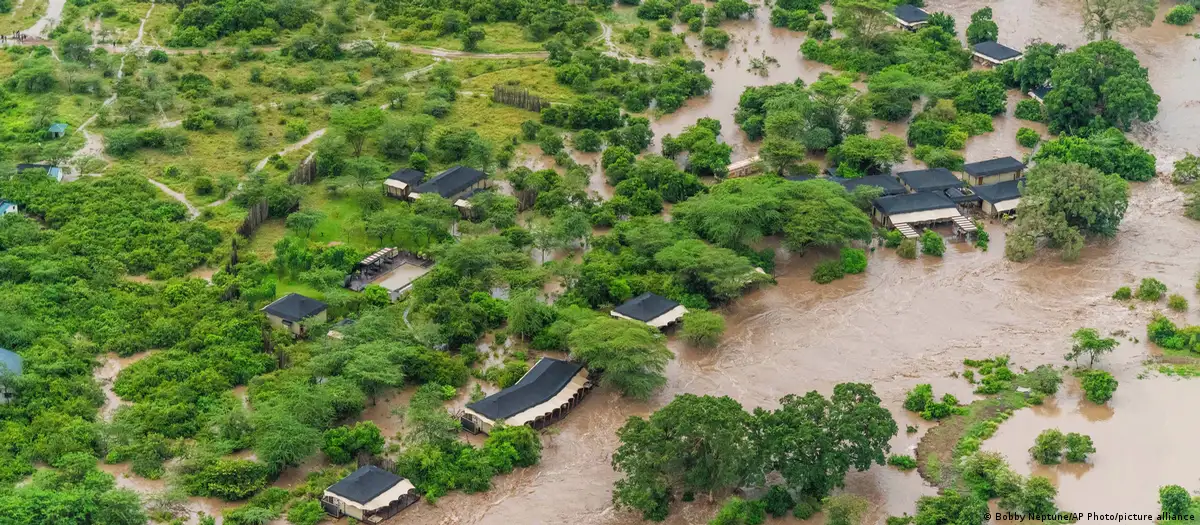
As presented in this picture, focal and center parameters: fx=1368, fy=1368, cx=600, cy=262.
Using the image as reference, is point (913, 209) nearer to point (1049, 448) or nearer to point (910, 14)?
point (1049, 448)

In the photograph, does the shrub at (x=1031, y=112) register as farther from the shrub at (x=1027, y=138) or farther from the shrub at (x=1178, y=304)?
the shrub at (x=1178, y=304)

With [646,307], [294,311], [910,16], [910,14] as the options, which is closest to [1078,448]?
[646,307]

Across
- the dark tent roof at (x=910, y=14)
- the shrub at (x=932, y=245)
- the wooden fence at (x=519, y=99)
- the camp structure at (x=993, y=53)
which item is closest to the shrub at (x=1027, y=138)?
the camp structure at (x=993, y=53)

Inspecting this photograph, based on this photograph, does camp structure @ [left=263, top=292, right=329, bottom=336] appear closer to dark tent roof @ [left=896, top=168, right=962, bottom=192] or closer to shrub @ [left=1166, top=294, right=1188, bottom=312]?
dark tent roof @ [left=896, top=168, right=962, bottom=192]

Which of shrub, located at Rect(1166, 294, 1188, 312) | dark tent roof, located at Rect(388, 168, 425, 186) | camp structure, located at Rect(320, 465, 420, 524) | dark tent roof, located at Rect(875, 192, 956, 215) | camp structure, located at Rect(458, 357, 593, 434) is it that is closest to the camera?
camp structure, located at Rect(320, 465, 420, 524)

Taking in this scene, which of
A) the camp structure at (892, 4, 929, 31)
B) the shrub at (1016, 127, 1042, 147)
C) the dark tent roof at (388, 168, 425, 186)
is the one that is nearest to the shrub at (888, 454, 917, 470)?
the dark tent roof at (388, 168, 425, 186)

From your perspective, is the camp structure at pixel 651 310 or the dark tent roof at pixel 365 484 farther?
the camp structure at pixel 651 310
